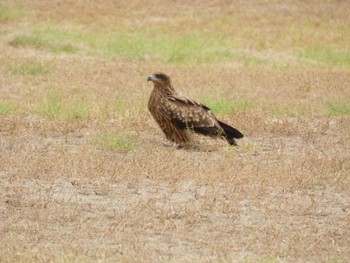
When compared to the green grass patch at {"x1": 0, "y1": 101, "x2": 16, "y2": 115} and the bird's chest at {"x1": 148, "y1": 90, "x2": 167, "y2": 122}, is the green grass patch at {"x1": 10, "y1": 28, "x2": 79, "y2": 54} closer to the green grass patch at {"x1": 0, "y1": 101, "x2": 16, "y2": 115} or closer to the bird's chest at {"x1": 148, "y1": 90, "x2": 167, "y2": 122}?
the green grass patch at {"x1": 0, "y1": 101, "x2": 16, "y2": 115}

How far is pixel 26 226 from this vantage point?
8.20m

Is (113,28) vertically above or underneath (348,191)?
underneath

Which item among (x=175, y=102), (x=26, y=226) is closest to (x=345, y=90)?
(x=175, y=102)

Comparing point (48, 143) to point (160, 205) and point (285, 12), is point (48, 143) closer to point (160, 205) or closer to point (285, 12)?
point (160, 205)

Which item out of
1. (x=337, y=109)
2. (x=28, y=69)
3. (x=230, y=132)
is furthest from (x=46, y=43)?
(x=230, y=132)

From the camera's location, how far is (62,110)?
559 inches

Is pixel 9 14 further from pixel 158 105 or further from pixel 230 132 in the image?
pixel 230 132

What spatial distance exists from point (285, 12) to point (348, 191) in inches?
810

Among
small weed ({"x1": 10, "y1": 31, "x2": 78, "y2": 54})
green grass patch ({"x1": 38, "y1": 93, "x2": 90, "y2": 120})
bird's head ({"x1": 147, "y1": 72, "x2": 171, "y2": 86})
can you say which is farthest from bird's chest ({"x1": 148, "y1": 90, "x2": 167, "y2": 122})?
small weed ({"x1": 10, "y1": 31, "x2": 78, "y2": 54})

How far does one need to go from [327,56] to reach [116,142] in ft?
41.5

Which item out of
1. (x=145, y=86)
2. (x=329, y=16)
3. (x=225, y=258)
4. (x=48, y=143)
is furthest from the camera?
(x=329, y=16)

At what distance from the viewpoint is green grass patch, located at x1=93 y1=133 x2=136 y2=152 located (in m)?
11.7

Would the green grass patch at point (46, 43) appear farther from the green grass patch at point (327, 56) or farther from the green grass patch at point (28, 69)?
the green grass patch at point (327, 56)

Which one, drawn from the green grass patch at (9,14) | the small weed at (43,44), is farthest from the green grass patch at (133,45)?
the green grass patch at (9,14)
